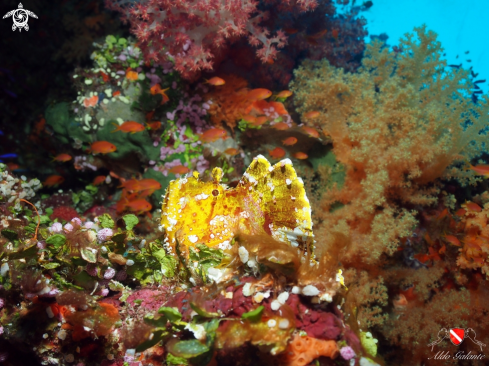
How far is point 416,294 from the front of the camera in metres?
3.65

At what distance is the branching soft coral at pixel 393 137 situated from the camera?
11.7 feet

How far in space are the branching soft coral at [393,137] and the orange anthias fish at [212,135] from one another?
1484mm

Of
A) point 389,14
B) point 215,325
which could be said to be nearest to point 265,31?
point 215,325

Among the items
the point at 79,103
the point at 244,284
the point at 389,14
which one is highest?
the point at 389,14

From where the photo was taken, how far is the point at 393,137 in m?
3.91

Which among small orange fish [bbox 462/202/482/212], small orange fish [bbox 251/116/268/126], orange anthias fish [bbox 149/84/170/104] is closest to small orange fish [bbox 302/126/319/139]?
small orange fish [bbox 251/116/268/126]

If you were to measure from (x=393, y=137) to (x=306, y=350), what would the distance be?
3.43m

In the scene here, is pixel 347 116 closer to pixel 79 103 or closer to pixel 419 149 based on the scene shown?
pixel 419 149

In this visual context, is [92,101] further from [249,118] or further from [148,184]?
[249,118]

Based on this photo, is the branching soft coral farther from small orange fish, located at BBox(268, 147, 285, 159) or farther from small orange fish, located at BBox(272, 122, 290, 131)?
small orange fish, located at BBox(268, 147, 285, 159)

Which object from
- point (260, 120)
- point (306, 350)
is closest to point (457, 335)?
point (306, 350)

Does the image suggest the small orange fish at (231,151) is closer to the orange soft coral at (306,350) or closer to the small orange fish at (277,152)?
the small orange fish at (277,152)

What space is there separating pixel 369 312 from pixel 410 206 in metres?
1.59

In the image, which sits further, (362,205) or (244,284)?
(362,205)
